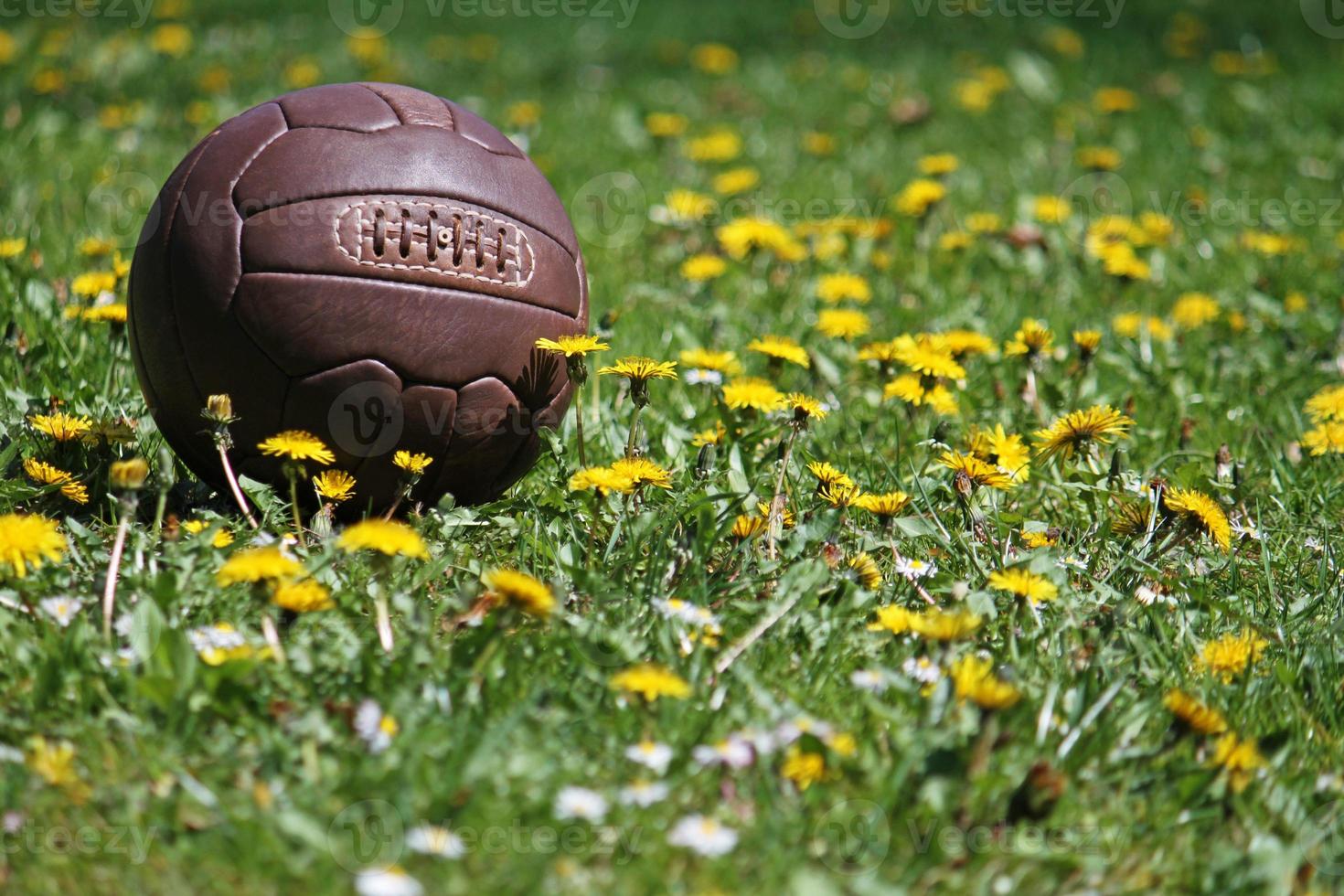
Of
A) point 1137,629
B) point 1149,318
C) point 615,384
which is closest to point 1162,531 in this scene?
point 1137,629

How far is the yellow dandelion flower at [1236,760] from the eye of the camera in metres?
2.33

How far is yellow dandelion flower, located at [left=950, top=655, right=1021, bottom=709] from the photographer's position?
2.15m

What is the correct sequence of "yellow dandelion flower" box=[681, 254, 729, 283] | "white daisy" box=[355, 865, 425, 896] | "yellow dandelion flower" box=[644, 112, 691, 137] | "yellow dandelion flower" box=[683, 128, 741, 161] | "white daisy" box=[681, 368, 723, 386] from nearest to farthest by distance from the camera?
"white daisy" box=[355, 865, 425, 896], "white daisy" box=[681, 368, 723, 386], "yellow dandelion flower" box=[681, 254, 729, 283], "yellow dandelion flower" box=[644, 112, 691, 137], "yellow dandelion flower" box=[683, 128, 741, 161]

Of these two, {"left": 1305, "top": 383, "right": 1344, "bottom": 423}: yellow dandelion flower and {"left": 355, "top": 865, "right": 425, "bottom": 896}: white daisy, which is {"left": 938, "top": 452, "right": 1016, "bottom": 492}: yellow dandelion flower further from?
{"left": 355, "top": 865, "right": 425, "bottom": 896}: white daisy

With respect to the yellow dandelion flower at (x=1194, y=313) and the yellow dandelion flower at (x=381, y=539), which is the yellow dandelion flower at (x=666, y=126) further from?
the yellow dandelion flower at (x=381, y=539)

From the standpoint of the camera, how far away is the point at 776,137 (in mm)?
7852

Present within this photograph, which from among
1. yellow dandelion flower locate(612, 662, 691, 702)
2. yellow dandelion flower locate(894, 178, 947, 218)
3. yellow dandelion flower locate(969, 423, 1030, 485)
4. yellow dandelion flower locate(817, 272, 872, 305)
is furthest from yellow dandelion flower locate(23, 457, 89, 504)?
yellow dandelion flower locate(894, 178, 947, 218)

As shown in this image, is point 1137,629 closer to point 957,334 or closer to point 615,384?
point 957,334

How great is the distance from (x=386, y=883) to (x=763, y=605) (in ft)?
3.44

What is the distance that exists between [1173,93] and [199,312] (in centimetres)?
744

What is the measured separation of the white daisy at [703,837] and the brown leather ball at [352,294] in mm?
1248

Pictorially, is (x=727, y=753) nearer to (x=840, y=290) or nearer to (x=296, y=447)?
(x=296, y=447)

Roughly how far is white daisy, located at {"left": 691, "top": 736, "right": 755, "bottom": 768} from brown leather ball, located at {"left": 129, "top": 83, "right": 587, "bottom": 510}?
1.10 metres

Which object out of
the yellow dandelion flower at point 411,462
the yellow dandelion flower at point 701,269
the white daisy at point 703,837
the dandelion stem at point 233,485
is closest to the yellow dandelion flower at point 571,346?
the yellow dandelion flower at point 411,462
